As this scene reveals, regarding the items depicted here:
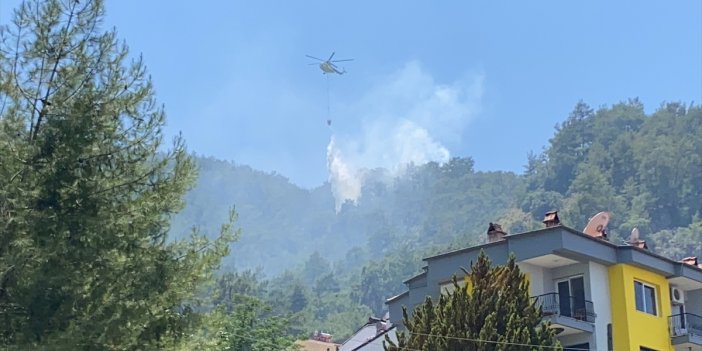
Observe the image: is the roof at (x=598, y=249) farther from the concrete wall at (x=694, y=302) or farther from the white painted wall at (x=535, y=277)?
the concrete wall at (x=694, y=302)

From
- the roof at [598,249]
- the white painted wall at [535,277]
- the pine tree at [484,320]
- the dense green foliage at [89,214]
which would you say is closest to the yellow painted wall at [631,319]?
the roof at [598,249]

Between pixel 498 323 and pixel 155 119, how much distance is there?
10.6 meters

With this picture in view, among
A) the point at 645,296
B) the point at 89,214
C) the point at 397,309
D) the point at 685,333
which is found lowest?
the point at 89,214

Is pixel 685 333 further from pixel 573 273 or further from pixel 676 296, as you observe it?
pixel 573 273

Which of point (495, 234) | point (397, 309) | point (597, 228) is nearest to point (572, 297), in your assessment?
point (597, 228)

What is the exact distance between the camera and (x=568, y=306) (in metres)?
32.8

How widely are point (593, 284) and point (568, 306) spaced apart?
110cm

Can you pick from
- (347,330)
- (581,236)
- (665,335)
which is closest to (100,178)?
(581,236)

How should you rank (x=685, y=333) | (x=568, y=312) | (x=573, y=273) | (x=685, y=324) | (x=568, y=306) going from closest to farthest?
(x=568, y=312), (x=568, y=306), (x=573, y=273), (x=685, y=333), (x=685, y=324)

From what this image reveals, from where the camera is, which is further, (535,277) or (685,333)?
(685,333)

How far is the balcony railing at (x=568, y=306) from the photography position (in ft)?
105

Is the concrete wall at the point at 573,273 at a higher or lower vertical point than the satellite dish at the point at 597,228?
lower

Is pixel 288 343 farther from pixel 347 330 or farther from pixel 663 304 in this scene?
pixel 347 330

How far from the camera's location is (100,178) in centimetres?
1456
